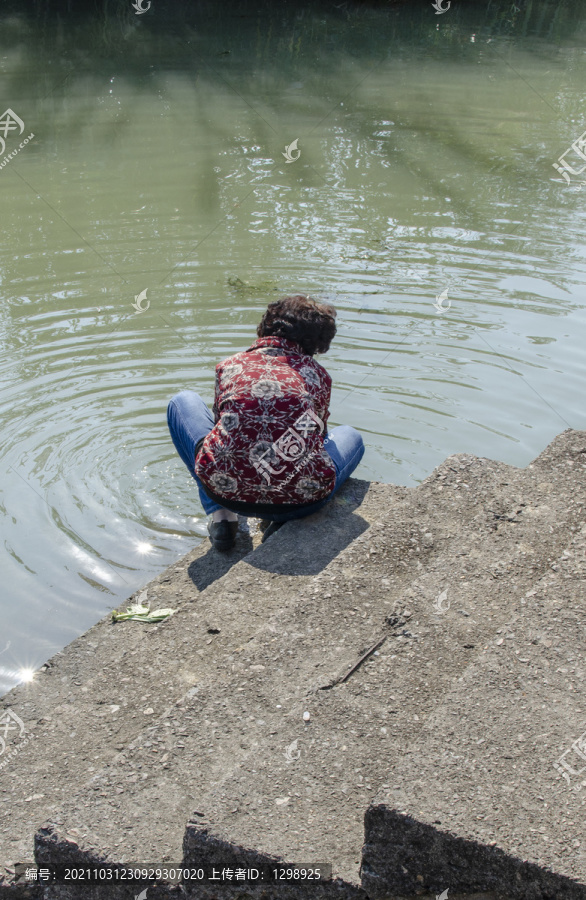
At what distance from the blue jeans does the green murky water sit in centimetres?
40

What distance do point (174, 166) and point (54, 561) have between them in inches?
262

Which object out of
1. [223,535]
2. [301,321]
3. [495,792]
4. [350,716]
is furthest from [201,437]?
[495,792]

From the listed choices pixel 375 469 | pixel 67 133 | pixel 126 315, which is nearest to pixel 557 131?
pixel 67 133

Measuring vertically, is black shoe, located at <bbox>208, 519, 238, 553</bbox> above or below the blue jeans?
below

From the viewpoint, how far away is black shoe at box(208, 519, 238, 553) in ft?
11.8

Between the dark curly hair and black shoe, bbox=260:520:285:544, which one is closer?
the dark curly hair

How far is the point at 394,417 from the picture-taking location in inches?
196

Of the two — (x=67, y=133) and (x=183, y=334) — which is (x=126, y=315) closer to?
(x=183, y=334)

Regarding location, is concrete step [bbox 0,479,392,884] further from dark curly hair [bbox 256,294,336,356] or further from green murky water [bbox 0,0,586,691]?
dark curly hair [bbox 256,294,336,356]

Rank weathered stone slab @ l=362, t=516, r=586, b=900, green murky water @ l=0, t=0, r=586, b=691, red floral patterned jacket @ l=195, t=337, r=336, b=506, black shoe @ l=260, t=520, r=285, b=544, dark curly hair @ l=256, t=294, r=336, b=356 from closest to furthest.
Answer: weathered stone slab @ l=362, t=516, r=586, b=900 → red floral patterned jacket @ l=195, t=337, r=336, b=506 → dark curly hair @ l=256, t=294, r=336, b=356 → black shoe @ l=260, t=520, r=285, b=544 → green murky water @ l=0, t=0, r=586, b=691

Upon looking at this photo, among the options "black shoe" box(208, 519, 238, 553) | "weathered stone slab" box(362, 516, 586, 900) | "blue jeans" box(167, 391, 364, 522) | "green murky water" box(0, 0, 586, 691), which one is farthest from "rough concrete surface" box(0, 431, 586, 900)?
"green murky water" box(0, 0, 586, 691)

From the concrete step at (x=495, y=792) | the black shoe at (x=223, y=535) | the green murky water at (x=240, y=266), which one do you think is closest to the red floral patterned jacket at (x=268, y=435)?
the black shoe at (x=223, y=535)

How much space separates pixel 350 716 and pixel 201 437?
1.82 m

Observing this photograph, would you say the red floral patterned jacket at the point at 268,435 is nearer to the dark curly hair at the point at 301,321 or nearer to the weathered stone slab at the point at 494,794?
the dark curly hair at the point at 301,321
